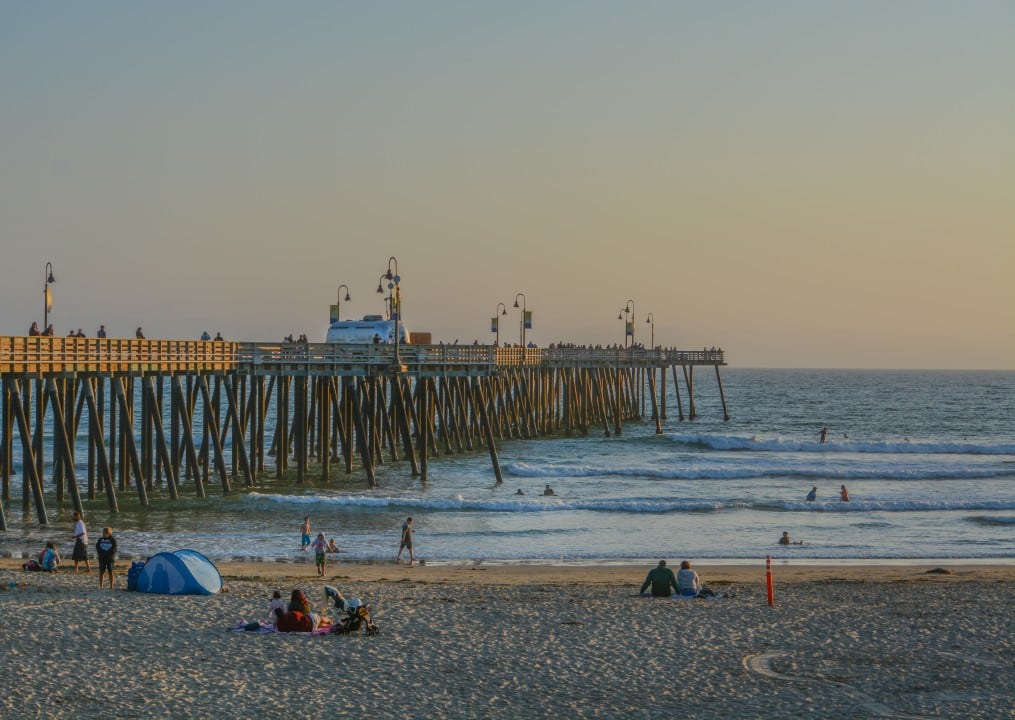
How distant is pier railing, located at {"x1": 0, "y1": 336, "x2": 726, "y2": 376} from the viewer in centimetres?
2572

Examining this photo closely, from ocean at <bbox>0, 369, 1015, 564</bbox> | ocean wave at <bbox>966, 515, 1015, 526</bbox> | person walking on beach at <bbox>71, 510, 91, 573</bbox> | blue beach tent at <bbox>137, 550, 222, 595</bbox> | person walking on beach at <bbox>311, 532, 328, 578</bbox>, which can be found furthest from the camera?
ocean wave at <bbox>966, 515, 1015, 526</bbox>

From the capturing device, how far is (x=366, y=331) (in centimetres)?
4566

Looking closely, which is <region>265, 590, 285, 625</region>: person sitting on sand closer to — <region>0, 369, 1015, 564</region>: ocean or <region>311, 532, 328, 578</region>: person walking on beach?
<region>311, 532, 328, 578</region>: person walking on beach

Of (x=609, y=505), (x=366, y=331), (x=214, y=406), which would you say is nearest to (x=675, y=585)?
(x=609, y=505)

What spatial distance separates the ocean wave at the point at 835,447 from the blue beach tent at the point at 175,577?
42.4m

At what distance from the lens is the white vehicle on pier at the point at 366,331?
45094 millimetres

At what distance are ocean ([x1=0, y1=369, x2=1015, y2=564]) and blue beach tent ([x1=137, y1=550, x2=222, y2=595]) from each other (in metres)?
5.82

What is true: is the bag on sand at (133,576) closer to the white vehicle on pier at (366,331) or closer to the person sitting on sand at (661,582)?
the person sitting on sand at (661,582)

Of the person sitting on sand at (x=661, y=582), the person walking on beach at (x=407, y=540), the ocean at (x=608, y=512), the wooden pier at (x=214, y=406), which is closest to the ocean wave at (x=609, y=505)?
the ocean at (x=608, y=512)

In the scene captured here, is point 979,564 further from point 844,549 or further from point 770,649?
point 770,649

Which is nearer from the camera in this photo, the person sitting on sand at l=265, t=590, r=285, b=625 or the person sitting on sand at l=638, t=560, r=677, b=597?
the person sitting on sand at l=265, t=590, r=285, b=625

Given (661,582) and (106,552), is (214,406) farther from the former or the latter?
(661,582)

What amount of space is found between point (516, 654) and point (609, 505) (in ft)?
62.1

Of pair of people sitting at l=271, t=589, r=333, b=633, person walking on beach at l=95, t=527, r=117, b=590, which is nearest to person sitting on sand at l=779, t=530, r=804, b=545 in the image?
pair of people sitting at l=271, t=589, r=333, b=633
